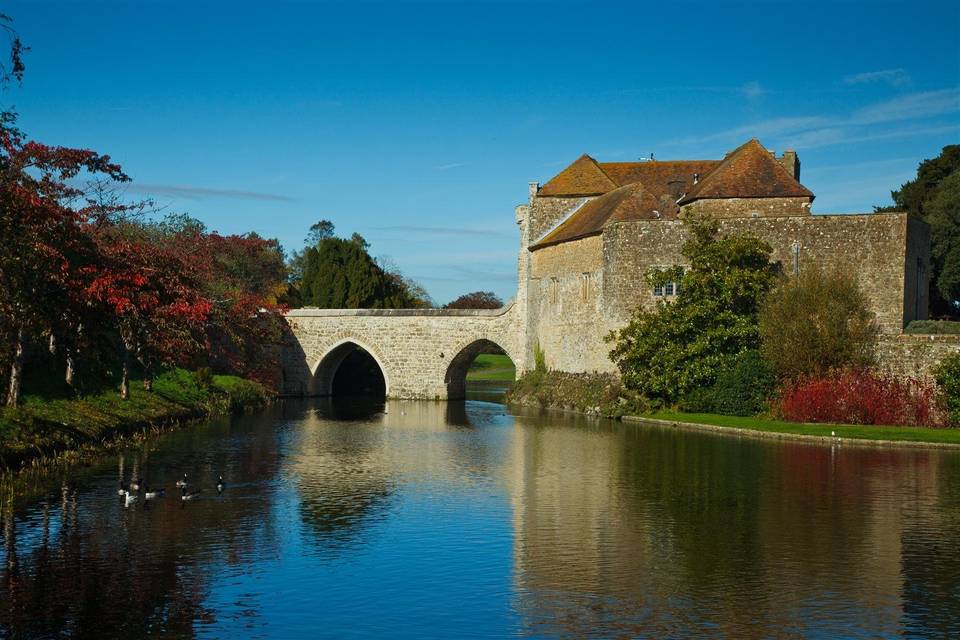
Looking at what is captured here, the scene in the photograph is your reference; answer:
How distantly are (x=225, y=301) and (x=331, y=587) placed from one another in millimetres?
35866

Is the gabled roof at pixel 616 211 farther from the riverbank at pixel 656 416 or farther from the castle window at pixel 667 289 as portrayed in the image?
the riverbank at pixel 656 416

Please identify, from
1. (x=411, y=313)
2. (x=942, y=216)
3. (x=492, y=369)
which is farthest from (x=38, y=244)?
(x=492, y=369)

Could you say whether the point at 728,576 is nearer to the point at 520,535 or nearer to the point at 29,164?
the point at 520,535

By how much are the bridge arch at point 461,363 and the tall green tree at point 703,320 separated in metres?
11.5

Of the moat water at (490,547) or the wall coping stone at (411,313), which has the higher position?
the wall coping stone at (411,313)

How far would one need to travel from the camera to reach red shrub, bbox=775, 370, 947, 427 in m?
33.6

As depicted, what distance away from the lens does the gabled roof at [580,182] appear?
50350mm

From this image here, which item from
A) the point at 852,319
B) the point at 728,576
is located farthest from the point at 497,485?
the point at 852,319

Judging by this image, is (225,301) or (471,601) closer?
(471,601)

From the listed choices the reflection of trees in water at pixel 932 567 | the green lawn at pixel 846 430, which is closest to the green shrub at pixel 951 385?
the green lawn at pixel 846 430

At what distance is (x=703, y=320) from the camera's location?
38.3 metres

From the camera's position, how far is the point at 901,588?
14047 mm

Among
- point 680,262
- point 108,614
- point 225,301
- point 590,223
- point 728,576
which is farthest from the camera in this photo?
point 225,301

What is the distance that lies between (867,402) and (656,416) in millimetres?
7575
